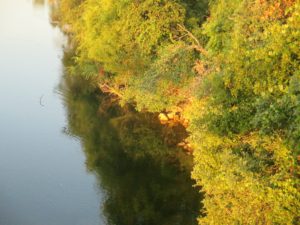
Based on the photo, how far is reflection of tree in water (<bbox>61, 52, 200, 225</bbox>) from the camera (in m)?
25.7

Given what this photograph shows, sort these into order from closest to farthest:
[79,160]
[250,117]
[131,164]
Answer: [250,117] → [131,164] → [79,160]

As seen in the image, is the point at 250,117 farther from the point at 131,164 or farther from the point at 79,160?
the point at 79,160

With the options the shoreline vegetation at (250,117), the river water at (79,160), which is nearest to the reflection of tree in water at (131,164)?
the river water at (79,160)

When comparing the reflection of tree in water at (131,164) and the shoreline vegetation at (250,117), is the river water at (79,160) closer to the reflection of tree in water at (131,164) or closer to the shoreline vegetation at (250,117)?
the reflection of tree in water at (131,164)

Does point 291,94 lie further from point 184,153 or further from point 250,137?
point 184,153

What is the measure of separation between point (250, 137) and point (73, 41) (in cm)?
4943

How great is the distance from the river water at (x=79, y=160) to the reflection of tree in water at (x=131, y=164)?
6 cm

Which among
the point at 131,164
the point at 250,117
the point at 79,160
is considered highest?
the point at 79,160

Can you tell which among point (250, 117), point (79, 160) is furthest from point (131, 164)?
point (250, 117)

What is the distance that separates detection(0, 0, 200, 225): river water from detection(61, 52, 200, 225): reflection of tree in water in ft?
0.19

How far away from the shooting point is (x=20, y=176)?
29.3 m

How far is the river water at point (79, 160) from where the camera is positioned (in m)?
25.7

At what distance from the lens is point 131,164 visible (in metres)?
31.6

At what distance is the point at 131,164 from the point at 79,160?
12.0ft
